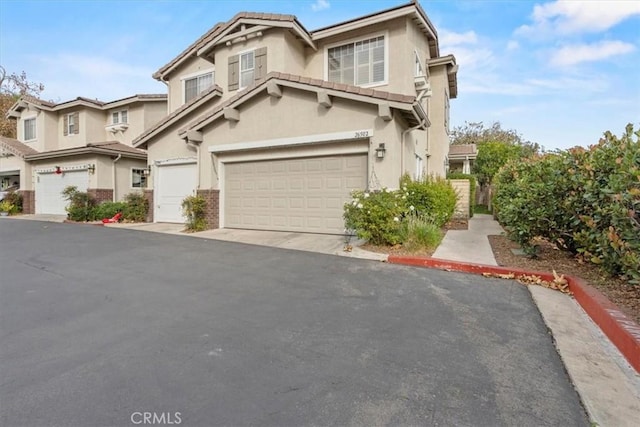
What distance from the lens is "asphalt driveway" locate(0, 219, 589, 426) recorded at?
245 cm

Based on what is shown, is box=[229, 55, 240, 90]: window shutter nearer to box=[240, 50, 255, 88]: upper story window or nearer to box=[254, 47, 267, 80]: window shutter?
box=[240, 50, 255, 88]: upper story window

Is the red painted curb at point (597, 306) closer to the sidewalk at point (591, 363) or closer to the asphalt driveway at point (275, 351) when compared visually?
the sidewalk at point (591, 363)

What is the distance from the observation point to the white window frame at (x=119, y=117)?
20594mm

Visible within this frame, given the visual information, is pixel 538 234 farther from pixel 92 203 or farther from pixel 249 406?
pixel 92 203

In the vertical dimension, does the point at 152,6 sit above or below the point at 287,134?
above

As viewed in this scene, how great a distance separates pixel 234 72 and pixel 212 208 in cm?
580

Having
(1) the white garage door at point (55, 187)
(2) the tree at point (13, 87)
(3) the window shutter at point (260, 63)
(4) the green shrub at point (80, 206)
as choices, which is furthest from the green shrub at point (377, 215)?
(2) the tree at point (13, 87)

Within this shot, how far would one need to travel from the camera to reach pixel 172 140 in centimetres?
1437

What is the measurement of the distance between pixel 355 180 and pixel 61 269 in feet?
23.8

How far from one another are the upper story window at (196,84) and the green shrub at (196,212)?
7.02 m

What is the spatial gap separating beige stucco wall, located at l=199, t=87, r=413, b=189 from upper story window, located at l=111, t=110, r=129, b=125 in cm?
1131

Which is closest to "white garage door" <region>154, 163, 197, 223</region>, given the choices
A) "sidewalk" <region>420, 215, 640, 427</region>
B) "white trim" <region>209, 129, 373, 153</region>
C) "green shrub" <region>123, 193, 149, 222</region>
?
"green shrub" <region>123, 193, 149, 222</region>

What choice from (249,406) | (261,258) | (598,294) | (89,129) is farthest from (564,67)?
(89,129)

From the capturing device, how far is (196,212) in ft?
40.1
